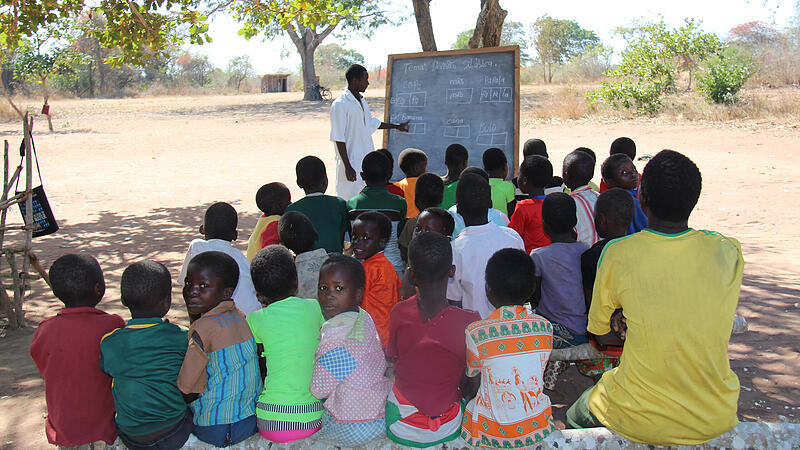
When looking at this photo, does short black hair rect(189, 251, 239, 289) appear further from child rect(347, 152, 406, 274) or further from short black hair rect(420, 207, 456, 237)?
child rect(347, 152, 406, 274)

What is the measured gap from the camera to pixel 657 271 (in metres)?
2.27

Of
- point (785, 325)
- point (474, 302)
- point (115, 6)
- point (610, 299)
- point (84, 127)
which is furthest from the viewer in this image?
point (84, 127)

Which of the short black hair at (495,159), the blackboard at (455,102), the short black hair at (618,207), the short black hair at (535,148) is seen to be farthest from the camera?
the blackboard at (455,102)

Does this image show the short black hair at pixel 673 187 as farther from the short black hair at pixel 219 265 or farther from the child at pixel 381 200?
the child at pixel 381 200

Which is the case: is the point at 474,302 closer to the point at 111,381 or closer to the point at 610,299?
the point at 610,299

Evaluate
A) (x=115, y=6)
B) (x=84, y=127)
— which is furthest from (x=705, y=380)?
(x=84, y=127)

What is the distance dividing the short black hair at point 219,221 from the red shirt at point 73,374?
3.48 feet

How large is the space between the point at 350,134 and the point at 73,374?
12.6ft

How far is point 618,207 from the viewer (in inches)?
124

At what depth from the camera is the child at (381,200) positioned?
409cm

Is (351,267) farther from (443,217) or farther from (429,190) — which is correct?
(429,190)

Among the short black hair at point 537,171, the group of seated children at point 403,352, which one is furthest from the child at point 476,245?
the short black hair at point 537,171

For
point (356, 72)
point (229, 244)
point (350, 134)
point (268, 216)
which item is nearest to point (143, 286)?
point (229, 244)

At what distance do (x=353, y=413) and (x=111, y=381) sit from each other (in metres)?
1.02
